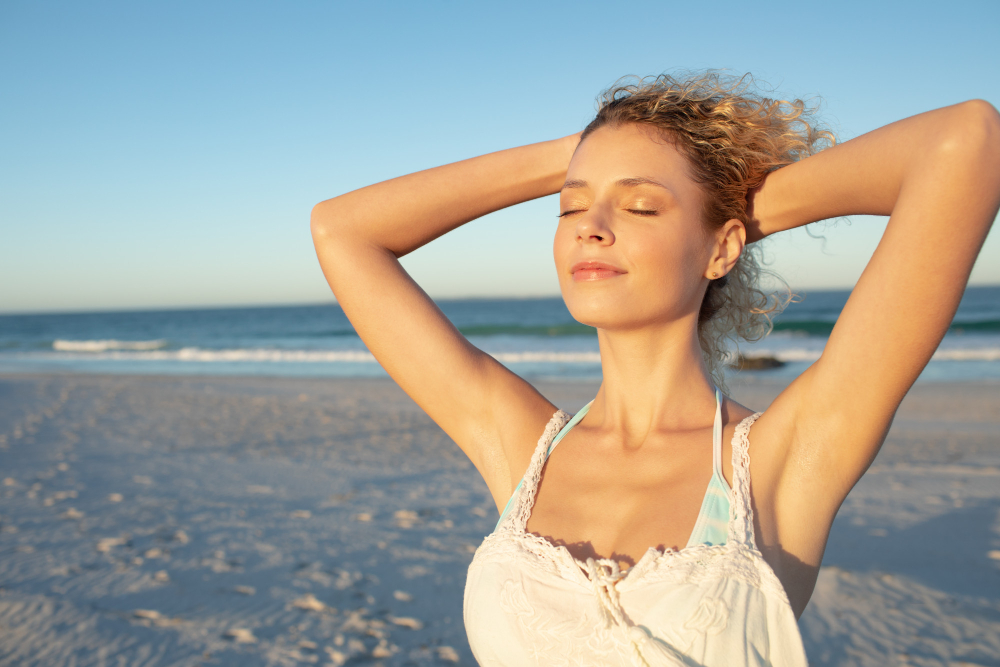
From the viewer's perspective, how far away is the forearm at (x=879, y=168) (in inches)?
45.8

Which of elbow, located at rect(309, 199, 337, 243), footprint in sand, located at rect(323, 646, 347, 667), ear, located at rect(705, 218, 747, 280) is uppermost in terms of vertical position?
elbow, located at rect(309, 199, 337, 243)

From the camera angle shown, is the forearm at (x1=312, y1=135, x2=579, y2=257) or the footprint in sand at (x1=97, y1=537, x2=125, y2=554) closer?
the forearm at (x1=312, y1=135, x2=579, y2=257)

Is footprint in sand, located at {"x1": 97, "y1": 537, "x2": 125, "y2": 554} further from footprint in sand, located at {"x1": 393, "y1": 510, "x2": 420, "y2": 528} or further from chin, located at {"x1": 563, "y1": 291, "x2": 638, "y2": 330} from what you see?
chin, located at {"x1": 563, "y1": 291, "x2": 638, "y2": 330}

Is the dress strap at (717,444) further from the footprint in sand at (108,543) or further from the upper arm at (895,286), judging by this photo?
the footprint in sand at (108,543)

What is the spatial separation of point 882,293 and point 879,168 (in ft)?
0.96

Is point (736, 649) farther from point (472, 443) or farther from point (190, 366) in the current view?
point (190, 366)

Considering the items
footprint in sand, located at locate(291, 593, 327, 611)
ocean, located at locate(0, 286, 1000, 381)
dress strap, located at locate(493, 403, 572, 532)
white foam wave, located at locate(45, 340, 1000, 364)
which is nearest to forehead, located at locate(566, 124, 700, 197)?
dress strap, located at locate(493, 403, 572, 532)

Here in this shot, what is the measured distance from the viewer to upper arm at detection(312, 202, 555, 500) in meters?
1.91

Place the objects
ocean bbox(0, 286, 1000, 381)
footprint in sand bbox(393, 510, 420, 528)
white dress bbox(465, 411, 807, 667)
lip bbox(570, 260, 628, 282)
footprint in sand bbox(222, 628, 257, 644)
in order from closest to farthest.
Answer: white dress bbox(465, 411, 807, 667), lip bbox(570, 260, 628, 282), footprint in sand bbox(222, 628, 257, 644), footprint in sand bbox(393, 510, 420, 528), ocean bbox(0, 286, 1000, 381)

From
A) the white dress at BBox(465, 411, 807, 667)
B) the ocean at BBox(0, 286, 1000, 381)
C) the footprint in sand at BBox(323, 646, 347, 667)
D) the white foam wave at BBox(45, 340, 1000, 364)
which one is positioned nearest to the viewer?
the white dress at BBox(465, 411, 807, 667)

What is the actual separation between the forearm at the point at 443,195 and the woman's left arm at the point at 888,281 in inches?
30.5

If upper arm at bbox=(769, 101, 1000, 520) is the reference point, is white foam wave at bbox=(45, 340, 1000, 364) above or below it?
below

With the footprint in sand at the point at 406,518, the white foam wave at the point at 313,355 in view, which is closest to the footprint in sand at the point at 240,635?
the footprint in sand at the point at 406,518

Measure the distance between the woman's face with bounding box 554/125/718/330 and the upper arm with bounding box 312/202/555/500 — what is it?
0.39 metres
